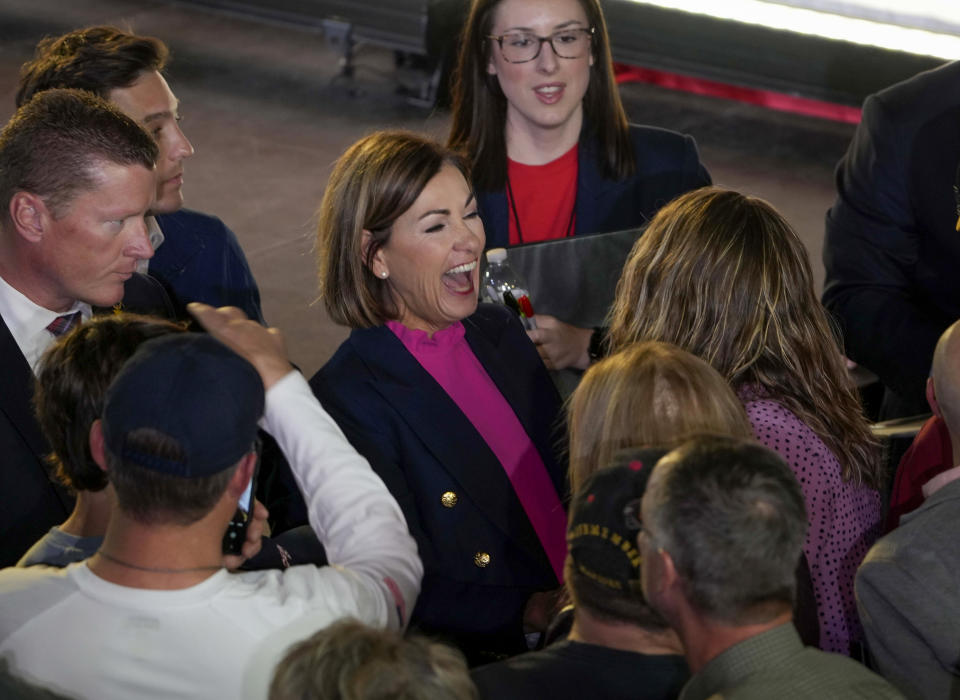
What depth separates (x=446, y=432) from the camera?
8.23ft

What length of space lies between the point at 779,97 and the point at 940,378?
5.43 meters

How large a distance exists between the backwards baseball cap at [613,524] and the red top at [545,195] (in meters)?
1.74

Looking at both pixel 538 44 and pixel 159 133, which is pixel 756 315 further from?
pixel 159 133

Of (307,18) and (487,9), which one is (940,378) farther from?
(307,18)

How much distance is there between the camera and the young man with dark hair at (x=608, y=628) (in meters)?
1.64

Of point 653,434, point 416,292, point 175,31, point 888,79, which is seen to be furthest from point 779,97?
point 653,434

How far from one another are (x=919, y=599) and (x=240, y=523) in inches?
41.7

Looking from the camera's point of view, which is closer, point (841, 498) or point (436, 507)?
point (841, 498)

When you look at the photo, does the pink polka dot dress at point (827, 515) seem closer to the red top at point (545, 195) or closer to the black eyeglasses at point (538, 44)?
the red top at point (545, 195)

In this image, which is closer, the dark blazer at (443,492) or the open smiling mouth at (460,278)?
the dark blazer at (443,492)

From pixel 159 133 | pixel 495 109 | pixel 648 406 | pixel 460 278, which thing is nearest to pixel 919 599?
pixel 648 406

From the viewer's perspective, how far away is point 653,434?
1.93 m

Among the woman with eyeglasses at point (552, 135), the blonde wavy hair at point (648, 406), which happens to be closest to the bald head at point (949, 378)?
the blonde wavy hair at point (648, 406)

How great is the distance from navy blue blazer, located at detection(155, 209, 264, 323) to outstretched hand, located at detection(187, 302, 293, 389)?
1087 mm
